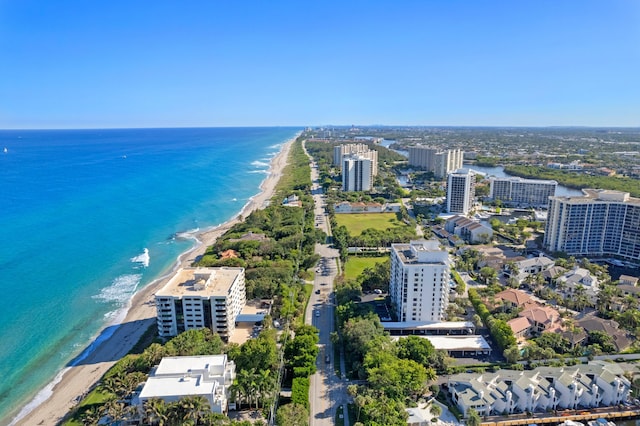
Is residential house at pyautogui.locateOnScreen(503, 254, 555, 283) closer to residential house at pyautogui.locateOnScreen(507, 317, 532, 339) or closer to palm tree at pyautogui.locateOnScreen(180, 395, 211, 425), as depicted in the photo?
residential house at pyautogui.locateOnScreen(507, 317, 532, 339)

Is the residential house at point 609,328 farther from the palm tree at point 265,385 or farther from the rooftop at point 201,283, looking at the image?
the rooftop at point 201,283

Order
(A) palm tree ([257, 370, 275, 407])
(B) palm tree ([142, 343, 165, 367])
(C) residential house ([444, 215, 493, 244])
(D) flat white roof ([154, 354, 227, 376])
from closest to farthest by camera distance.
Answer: (A) palm tree ([257, 370, 275, 407]) → (D) flat white roof ([154, 354, 227, 376]) → (B) palm tree ([142, 343, 165, 367]) → (C) residential house ([444, 215, 493, 244])

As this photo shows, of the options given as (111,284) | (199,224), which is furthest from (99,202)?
(111,284)

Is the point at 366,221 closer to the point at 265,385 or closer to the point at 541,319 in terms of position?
the point at 541,319

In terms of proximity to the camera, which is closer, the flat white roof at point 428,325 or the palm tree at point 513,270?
the flat white roof at point 428,325

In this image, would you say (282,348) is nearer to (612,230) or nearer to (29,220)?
(612,230)

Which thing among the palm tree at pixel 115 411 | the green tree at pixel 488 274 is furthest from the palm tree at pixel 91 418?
the green tree at pixel 488 274

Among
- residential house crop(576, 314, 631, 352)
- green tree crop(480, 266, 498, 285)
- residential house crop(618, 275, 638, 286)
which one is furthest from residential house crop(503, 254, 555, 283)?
residential house crop(576, 314, 631, 352)
